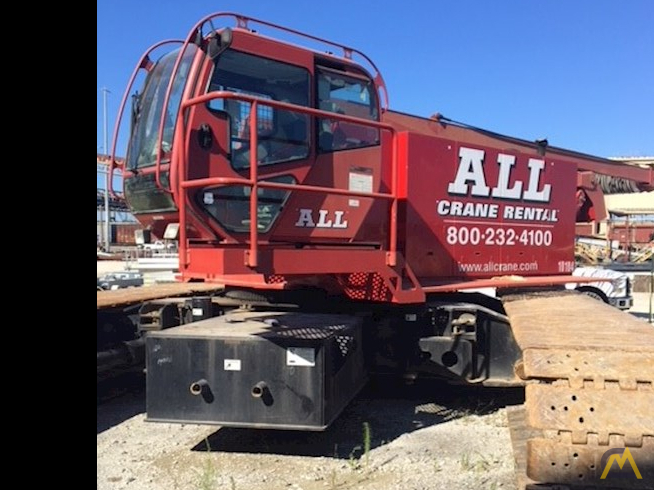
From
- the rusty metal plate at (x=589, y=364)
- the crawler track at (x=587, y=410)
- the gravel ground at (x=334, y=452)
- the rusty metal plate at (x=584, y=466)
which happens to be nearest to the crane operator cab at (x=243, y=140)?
the gravel ground at (x=334, y=452)

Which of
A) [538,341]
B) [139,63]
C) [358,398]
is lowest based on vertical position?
[358,398]

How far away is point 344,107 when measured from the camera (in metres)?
6.09

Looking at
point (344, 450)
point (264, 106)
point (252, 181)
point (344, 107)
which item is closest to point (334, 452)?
point (344, 450)

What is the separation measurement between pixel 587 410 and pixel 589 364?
259mm

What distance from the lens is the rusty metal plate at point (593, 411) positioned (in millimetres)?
3074

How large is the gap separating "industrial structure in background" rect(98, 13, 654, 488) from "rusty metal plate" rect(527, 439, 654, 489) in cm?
35

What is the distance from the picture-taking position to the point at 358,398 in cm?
674

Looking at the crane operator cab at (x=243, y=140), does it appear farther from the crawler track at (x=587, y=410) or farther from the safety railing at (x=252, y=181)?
the crawler track at (x=587, y=410)

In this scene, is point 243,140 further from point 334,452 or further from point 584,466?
point 584,466

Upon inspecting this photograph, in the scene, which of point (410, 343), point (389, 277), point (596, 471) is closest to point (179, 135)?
point (389, 277)

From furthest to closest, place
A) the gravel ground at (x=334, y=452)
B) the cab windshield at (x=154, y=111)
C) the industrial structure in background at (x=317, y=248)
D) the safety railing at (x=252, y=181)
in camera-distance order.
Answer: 1. the cab windshield at (x=154, y=111)
2. the industrial structure in background at (x=317, y=248)
3. the gravel ground at (x=334, y=452)
4. the safety railing at (x=252, y=181)

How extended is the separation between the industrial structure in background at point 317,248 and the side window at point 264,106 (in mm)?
13
